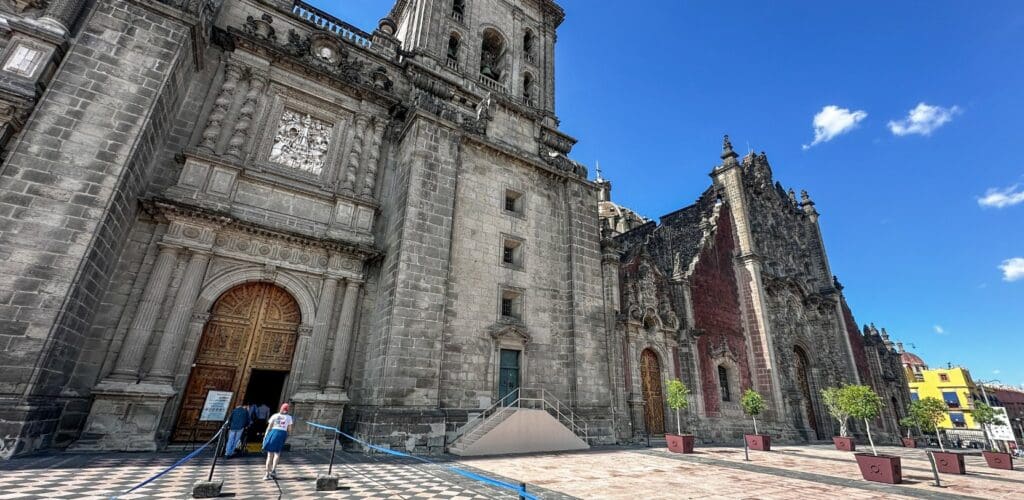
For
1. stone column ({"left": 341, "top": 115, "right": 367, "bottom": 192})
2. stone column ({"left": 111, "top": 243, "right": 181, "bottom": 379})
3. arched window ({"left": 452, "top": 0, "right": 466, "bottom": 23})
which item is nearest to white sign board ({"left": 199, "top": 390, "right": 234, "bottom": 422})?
stone column ({"left": 111, "top": 243, "right": 181, "bottom": 379})

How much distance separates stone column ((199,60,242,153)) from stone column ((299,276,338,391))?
17.9 ft

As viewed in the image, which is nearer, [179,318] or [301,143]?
[179,318]

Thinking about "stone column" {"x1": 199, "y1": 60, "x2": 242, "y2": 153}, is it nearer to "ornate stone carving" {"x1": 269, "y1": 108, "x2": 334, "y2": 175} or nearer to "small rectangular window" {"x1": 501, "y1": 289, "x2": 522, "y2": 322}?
"ornate stone carving" {"x1": 269, "y1": 108, "x2": 334, "y2": 175}

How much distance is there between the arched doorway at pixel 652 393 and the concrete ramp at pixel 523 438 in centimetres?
681

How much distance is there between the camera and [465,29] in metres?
22.4

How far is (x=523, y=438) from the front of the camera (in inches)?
498

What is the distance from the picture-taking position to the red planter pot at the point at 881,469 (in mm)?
9492

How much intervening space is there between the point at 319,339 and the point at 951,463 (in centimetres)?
1881

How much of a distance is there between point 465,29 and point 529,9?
5897 millimetres

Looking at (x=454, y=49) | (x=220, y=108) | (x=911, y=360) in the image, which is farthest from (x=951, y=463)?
(x=911, y=360)

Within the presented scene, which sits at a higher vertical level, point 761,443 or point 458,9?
point 458,9

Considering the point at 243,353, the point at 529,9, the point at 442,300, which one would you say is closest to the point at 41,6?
the point at 243,353

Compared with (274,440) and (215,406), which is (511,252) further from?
(274,440)

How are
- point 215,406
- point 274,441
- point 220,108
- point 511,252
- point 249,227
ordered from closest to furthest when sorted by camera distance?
point 274,441 → point 215,406 → point 249,227 → point 220,108 → point 511,252
